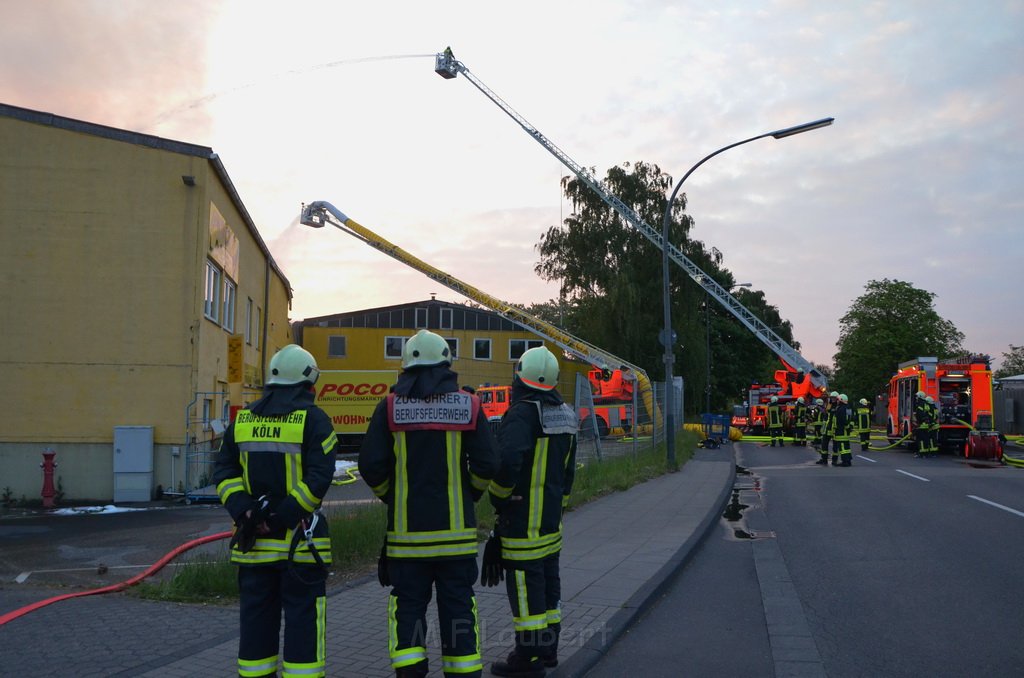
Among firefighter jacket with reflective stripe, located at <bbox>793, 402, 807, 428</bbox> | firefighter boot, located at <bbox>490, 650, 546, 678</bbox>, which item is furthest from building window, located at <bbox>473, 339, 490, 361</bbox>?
firefighter boot, located at <bbox>490, 650, 546, 678</bbox>

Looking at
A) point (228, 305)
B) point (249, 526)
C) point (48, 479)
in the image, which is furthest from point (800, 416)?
point (249, 526)

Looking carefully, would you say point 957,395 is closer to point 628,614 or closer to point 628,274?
point 628,274

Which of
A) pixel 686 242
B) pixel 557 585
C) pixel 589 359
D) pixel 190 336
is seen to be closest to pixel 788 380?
pixel 589 359

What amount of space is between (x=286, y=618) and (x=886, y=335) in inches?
2643

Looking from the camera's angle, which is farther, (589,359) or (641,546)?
(589,359)

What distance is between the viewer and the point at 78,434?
1518 centimetres

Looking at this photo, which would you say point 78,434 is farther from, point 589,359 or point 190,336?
point 589,359

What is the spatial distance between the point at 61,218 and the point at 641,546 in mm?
12591

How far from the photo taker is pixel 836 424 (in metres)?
20.0

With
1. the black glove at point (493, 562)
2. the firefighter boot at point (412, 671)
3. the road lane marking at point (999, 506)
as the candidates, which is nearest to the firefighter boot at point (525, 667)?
the black glove at point (493, 562)

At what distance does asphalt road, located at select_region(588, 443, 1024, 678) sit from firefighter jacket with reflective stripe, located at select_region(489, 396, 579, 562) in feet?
2.97

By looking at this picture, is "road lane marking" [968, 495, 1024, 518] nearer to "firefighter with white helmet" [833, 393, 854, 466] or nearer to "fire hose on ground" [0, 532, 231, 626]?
"firefighter with white helmet" [833, 393, 854, 466]

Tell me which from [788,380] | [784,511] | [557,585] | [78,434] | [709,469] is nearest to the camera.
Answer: [557,585]

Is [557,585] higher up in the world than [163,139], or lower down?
lower down
